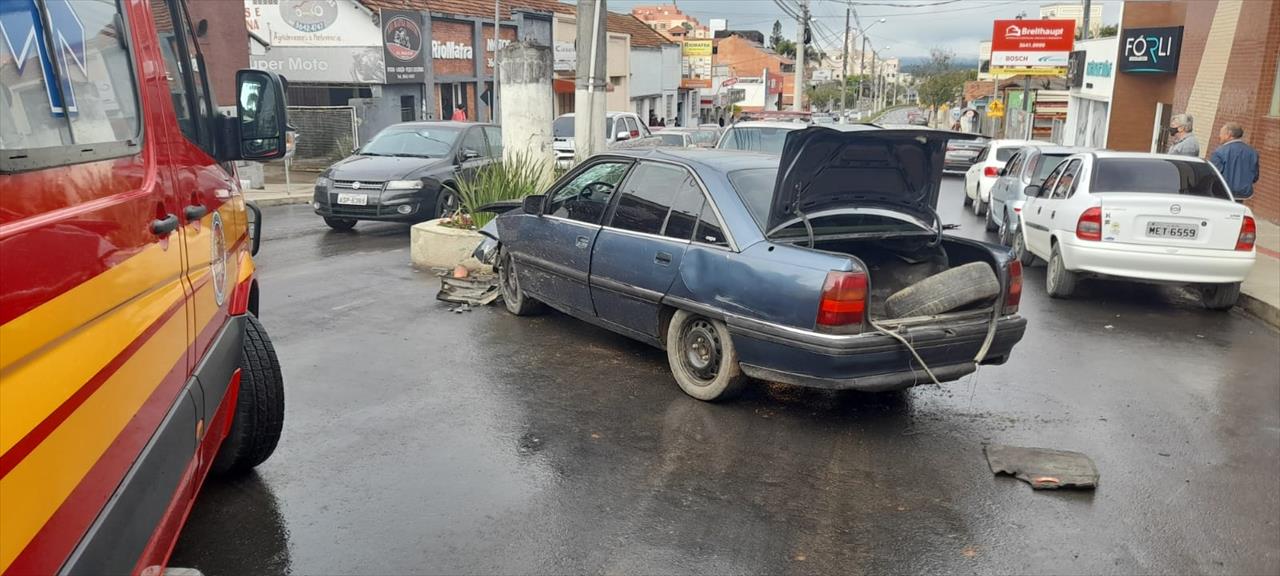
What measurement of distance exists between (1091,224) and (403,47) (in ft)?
75.5

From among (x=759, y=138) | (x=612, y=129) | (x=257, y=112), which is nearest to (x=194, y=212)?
(x=257, y=112)

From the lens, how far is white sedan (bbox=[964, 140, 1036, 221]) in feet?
57.9

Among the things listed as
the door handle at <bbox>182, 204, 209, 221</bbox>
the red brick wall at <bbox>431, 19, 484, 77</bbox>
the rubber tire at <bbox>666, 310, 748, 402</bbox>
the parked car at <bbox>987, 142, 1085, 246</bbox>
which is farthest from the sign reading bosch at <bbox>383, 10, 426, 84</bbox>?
the door handle at <bbox>182, 204, 209, 221</bbox>

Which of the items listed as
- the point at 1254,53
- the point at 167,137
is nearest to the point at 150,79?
the point at 167,137

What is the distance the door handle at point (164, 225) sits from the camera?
2.72m

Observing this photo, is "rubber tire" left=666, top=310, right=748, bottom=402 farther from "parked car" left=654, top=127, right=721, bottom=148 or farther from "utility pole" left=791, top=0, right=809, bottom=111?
"utility pole" left=791, top=0, right=809, bottom=111

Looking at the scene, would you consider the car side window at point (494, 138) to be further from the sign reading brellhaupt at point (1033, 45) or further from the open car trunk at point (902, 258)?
the sign reading brellhaupt at point (1033, 45)

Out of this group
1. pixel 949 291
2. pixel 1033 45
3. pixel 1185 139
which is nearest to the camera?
pixel 949 291

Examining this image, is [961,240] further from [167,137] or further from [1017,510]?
[167,137]

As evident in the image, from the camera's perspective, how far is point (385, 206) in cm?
1252

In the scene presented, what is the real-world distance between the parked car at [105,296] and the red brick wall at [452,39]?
26833 mm

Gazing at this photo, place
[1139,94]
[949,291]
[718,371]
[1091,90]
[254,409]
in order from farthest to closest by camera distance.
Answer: [1091,90]
[1139,94]
[718,371]
[949,291]
[254,409]

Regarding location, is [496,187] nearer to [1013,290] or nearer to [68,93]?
[1013,290]

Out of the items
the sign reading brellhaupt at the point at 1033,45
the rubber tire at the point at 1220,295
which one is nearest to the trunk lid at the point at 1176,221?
the rubber tire at the point at 1220,295
